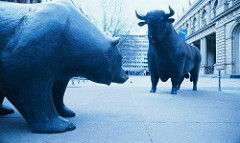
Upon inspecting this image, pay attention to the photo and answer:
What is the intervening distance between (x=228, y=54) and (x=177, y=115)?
28833 millimetres

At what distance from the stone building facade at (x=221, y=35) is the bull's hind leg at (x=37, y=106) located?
26793 mm

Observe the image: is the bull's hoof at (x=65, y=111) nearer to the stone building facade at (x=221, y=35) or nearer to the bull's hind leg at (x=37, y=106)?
the bull's hind leg at (x=37, y=106)

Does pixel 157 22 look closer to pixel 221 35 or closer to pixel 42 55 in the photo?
pixel 42 55

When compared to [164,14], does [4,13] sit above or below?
below

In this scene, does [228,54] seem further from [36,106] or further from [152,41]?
[36,106]

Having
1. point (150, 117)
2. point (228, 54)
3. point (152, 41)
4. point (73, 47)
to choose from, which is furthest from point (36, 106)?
point (228, 54)

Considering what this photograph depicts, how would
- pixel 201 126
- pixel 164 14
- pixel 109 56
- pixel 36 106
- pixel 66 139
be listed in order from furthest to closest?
1. pixel 164 14
2. pixel 109 56
3. pixel 201 126
4. pixel 36 106
5. pixel 66 139

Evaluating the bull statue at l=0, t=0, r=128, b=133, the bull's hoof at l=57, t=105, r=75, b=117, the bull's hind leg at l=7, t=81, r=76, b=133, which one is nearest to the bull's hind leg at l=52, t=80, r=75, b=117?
the bull's hoof at l=57, t=105, r=75, b=117

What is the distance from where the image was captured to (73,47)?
2590mm

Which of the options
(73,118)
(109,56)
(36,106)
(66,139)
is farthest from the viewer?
(73,118)

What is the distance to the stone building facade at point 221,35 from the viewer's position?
27.1 m

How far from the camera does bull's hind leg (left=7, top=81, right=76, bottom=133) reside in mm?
2252

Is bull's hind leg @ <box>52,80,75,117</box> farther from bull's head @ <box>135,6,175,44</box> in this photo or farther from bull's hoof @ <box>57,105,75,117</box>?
bull's head @ <box>135,6,175,44</box>

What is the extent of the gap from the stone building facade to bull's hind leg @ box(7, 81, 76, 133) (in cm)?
2679
